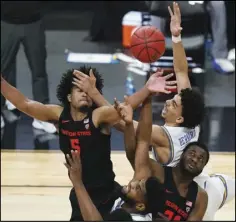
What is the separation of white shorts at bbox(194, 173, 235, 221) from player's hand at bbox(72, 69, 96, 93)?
1.01 metres

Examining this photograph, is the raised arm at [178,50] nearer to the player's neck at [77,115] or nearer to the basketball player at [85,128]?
the basketball player at [85,128]

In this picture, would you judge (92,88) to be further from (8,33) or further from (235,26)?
(235,26)

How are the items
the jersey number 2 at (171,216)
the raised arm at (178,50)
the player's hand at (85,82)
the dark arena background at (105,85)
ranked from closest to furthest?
the jersey number 2 at (171,216) < the player's hand at (85,82) < the raised arm at (178,50) < the dark arena background at (105,85)

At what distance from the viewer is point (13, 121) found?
7.57 metres

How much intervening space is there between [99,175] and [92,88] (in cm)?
56

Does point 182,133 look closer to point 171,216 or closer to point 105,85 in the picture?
point 171,216

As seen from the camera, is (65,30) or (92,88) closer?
(92,88)

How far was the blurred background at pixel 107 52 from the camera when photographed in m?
7.13

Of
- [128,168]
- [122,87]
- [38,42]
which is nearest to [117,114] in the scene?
[128,168]

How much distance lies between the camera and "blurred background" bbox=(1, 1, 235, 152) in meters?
7.13

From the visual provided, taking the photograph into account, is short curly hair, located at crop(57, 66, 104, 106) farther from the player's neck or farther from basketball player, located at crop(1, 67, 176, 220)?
the player's neck

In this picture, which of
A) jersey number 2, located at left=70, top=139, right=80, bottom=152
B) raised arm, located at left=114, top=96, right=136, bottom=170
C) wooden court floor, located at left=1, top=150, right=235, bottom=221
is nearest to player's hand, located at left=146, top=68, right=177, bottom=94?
raised arm, located at left=114, top=96, right=136, bottom=170

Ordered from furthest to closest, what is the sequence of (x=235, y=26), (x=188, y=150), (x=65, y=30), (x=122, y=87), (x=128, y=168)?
(x=65, y=30) → (x=235, y=26) → (x=122, y=87) → (x=128, y=168) → (x=188, y=150)

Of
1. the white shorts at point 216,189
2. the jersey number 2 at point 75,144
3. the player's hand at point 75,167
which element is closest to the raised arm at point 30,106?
the jersey number 2 at point 75,144
